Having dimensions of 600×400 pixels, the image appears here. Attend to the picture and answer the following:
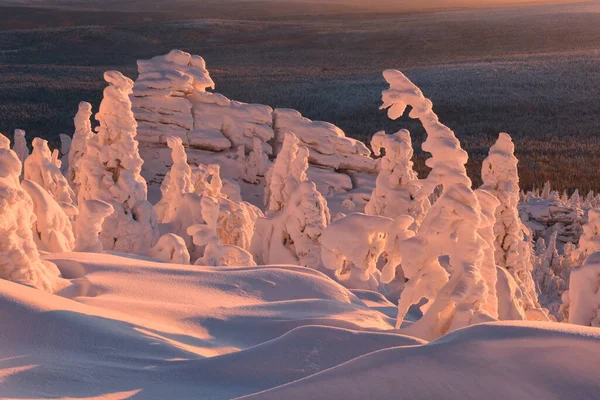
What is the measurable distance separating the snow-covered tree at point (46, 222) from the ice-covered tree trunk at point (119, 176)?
16.1 ft

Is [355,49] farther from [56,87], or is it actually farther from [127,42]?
[56,87]

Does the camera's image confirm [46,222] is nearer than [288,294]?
No

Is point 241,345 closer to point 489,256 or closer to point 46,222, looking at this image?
point 489,256

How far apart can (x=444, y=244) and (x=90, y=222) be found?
19.9ft

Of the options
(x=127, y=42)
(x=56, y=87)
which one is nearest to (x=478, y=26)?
(x=127, y=42)

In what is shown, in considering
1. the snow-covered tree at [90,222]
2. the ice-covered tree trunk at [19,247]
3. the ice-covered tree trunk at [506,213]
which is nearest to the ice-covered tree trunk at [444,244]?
the ice-covered tree trunk at [19,247]

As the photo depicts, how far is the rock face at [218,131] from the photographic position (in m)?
24.6

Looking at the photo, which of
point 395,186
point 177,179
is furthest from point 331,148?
point 177,179

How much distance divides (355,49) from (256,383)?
361ft

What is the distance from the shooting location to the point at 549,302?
730 inches

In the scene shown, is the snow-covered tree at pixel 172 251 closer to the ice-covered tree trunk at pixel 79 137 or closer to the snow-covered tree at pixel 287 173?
the snow-covered tree at pixel 287 173

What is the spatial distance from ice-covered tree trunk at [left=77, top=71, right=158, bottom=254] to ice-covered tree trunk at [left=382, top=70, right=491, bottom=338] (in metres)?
9.05

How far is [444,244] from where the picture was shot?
634cm

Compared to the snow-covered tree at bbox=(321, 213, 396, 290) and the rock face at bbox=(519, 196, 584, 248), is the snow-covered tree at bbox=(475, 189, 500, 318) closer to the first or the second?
the snow-covered tree at bbox=(321, 213, 396, 290)
